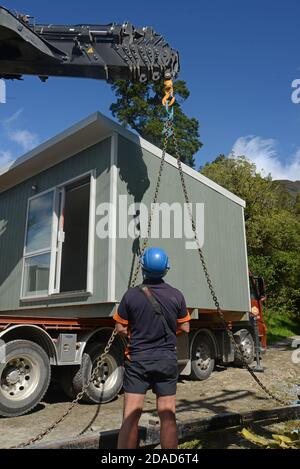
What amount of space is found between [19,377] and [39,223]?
12.5ft

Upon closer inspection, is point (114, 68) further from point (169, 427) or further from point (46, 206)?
point (169, 427)

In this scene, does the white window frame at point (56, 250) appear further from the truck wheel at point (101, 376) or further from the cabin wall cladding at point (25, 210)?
the truck wheel at point (101, 376)

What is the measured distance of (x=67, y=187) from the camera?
8586mm

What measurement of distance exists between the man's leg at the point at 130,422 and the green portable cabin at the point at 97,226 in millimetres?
3662

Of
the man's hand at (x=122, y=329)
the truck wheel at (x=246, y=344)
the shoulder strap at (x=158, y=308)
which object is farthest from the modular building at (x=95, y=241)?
the shoulder strap at (x=158, y=308)

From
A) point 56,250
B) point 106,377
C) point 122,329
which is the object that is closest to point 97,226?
point 56,250

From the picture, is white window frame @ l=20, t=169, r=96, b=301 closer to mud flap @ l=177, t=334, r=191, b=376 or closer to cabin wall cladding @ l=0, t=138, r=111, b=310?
cabin wall cladding @ l=0, t=138, r=111, b=310

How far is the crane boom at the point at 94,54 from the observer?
6.25 meters

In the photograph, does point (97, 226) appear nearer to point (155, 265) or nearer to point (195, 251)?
point (195, 251)

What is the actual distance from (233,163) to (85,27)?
906 inches

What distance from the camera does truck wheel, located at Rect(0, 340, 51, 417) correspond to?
575cm

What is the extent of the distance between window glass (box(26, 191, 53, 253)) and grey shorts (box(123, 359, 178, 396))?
561cm

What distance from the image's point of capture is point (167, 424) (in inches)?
123
